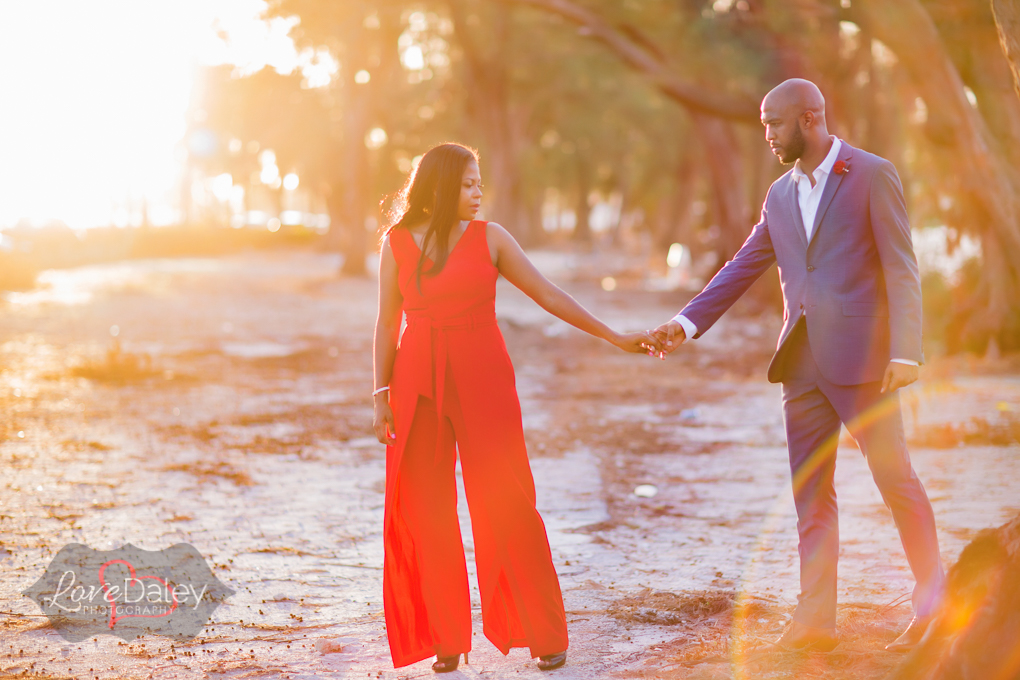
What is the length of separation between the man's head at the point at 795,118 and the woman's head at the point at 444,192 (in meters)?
1.10

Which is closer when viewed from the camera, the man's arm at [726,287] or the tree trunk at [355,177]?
the man's arm at [726,287]

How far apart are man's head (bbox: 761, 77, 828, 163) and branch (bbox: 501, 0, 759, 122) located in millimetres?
12705

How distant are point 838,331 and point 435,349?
4.85ft

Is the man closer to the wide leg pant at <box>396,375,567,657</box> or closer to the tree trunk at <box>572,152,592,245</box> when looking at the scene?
the wide leg pant at <box>396,375,567,657</box>

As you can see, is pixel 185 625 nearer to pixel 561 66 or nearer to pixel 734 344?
pixel 734 344

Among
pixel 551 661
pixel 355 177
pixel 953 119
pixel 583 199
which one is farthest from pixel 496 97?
pixel 551 661

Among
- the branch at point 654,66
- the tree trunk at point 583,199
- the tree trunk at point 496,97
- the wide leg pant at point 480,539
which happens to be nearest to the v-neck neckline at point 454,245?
the wide leg pant at point 480,539

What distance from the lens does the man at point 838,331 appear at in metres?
3.72

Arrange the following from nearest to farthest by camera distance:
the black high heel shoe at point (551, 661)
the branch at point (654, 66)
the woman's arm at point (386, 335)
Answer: the black high heel shoe at point (551, 661) → the woman's arm at point (386, 335) → the branch at point (654, 66)

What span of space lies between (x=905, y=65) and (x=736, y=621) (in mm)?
8647

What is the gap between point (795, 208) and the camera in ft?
12.9

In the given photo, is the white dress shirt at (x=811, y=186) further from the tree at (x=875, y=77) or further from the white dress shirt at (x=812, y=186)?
the tree at (x=875, y=77)

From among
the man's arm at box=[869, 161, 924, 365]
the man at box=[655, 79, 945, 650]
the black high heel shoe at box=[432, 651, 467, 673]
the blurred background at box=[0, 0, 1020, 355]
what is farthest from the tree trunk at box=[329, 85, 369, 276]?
the man's arm at box=[869, 161, 924, 365]

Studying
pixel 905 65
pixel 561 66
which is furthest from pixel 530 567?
pixel 561 66
